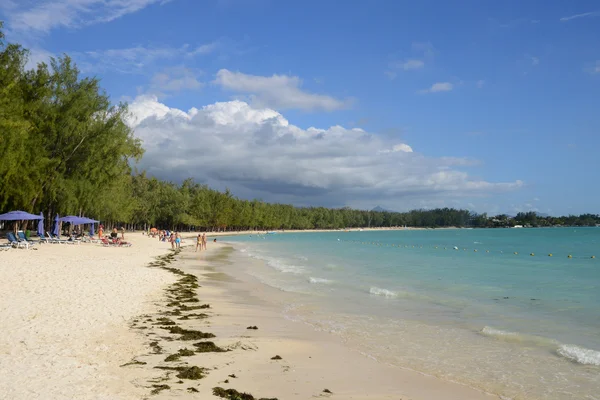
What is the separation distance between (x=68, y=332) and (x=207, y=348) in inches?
115

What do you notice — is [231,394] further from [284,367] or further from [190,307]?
[190,307]

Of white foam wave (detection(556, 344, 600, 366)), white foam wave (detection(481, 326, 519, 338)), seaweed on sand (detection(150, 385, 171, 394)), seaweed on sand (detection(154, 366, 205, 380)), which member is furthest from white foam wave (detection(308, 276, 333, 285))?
seaweed on sand (detection(150, 385, 171, 394))

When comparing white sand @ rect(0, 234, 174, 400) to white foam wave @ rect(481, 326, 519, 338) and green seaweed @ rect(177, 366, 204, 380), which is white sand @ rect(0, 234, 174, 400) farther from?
white foam wave @ rect(481, 326, 519, 338)

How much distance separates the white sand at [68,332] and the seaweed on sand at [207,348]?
1.08 metres

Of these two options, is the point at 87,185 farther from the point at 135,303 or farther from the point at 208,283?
the point at 135,303

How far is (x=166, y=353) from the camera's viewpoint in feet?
27.4

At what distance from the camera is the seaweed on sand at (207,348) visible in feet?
28.5

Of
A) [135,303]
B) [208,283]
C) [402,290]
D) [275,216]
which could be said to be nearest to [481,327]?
[402,290]

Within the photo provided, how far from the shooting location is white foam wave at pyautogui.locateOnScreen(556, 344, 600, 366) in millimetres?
9086

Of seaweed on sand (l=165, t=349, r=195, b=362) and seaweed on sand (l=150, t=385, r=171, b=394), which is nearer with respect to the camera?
seaweed on sand (l=150, t=385, r=171, b=394)

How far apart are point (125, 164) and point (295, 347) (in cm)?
3871

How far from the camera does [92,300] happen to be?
12922 millimetres

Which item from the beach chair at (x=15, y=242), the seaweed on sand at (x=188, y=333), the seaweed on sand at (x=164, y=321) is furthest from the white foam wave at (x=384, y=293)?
the beach chair at (x=15, y=242)

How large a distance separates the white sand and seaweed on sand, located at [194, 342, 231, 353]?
1.08m
